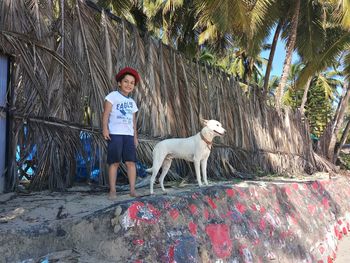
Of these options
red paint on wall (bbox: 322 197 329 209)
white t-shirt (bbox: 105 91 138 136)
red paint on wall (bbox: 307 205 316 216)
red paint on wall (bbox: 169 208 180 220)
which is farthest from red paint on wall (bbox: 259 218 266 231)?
red paint on wall (bbox: 322 197 329 209)

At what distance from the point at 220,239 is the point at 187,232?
0.42m

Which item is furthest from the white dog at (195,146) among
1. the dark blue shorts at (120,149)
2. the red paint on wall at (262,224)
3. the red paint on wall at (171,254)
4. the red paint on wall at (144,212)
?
the red paint on wall at (171,254)

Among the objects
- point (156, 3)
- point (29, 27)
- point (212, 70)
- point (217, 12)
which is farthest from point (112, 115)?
point (156, 3)

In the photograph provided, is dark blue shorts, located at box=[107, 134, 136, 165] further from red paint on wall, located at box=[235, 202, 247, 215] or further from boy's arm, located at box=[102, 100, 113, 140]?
red paint on wall, located at box=[235, 202, 247, 215]

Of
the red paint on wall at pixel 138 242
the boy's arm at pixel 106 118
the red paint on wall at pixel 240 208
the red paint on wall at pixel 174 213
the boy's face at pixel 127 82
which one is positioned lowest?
the red paint on wall at pixel 138 242

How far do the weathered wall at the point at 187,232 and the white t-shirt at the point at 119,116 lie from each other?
1.10 metres

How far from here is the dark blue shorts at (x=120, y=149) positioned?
426 centimetres

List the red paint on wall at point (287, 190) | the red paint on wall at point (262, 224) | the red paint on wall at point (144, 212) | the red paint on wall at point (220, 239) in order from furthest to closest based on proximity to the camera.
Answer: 1. the red paint on wall at point (287, 190)
2. the red paint on wall at point (262, 224)
3. the red paint on wall at point (220, 239)
4. the red paint on wall at point (144, 212)

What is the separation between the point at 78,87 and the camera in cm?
531

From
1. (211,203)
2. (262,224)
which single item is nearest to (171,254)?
(211,203)

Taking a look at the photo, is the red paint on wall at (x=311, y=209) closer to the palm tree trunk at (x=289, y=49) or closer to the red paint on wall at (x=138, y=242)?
the red paint on wall at (x=138, y=242)

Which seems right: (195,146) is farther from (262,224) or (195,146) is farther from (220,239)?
(220,239)

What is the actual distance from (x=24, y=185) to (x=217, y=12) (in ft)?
18.8

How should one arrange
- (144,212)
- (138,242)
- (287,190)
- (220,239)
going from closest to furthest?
(138,242) < (144,212) < (220,239) < (287,190)
